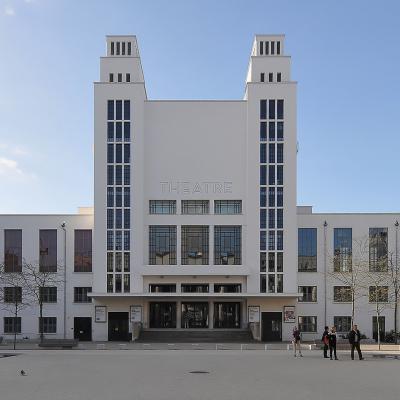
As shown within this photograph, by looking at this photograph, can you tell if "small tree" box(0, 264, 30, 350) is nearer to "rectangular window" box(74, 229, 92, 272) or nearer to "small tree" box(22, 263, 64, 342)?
"small tree" box(22, 263, 64, 342)

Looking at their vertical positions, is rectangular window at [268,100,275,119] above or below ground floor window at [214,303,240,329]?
above

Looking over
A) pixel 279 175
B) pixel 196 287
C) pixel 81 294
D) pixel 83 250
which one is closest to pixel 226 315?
pixel 196 287

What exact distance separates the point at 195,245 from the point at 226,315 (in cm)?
765

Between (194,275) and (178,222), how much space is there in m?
5.25

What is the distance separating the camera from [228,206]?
53625mm

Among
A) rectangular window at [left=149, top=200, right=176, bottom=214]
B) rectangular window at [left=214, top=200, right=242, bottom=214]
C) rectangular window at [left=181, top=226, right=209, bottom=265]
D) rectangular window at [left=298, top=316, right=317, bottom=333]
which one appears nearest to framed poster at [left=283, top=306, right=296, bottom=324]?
rectangular window at [left=298, top=316, right=317, bottom=333]

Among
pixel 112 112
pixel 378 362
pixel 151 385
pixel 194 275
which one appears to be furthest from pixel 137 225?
pixel 151 385

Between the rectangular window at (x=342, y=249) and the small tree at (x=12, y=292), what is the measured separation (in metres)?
30.3

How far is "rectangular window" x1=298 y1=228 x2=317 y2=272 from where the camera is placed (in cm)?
5466

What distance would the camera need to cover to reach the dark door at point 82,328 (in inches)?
2091

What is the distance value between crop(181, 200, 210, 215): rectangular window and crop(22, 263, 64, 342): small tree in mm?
13759

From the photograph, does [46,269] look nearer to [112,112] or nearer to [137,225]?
[137,225]

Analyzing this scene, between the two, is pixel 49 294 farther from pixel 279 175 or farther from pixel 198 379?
pixel 198 379

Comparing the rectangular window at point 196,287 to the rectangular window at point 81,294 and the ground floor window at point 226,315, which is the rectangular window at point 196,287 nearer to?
the ground floor window at point 226,315
